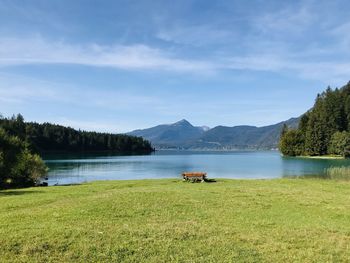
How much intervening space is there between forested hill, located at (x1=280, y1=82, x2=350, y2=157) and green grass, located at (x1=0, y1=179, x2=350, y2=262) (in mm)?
135353

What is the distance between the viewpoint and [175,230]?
569 inches

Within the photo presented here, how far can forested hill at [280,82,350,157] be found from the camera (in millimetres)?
Result: 154113

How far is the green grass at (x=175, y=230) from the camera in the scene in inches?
458

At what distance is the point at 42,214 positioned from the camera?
679 inches

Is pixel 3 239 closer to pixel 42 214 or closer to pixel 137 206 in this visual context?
pixel 42 214

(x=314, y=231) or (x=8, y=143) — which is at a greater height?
(x=8, y=143)

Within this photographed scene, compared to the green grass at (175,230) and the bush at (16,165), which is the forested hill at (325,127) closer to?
the bush at (16,165)

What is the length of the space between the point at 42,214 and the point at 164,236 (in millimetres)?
6508

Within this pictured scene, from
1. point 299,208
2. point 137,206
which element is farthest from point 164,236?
point 299,208

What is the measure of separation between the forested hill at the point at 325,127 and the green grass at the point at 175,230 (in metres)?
135

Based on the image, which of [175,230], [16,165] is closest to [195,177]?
[16,165]

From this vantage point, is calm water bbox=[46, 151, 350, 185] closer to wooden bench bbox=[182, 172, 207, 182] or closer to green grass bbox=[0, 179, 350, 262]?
wooden bench bbox=[182, 172, 207, 182]

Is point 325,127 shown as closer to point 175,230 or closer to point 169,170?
point 169,170

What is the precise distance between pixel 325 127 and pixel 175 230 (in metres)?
153
